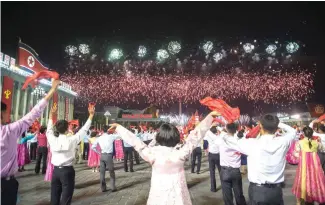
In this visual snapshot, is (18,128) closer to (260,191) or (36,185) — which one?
(260,191)

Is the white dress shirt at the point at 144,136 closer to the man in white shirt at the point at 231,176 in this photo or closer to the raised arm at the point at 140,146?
the man in white shirt at the point at 231,176

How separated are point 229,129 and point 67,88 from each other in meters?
32.1

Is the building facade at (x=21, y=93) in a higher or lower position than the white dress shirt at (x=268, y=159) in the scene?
higher

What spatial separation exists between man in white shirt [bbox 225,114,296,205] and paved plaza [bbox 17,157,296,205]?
3433mm

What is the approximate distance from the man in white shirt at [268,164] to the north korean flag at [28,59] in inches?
925

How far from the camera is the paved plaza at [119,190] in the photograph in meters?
6.75

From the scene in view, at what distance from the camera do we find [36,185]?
867cm

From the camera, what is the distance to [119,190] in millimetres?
7984

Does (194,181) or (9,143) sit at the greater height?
(9,143)

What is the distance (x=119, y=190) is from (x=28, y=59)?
19953 mm

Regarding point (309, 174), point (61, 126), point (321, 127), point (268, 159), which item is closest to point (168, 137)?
point (268, 159)

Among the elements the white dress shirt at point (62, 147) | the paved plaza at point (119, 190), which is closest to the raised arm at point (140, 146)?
the white dress shirt at point (62, 147)

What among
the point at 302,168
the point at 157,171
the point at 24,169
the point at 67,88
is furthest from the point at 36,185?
the point at 67,88

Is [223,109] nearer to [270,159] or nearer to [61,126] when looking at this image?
[270,159]
